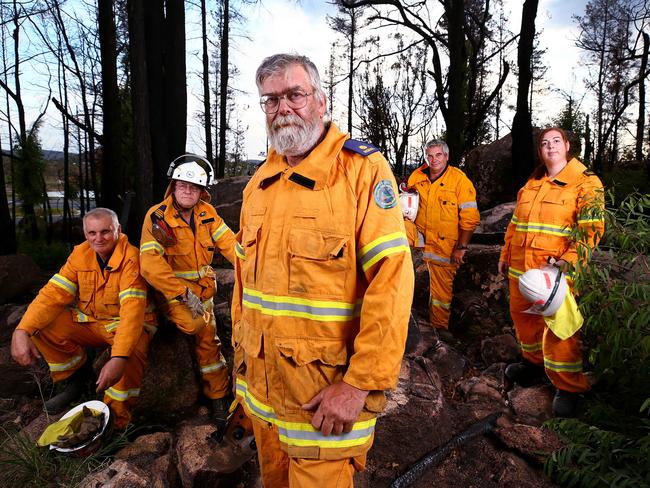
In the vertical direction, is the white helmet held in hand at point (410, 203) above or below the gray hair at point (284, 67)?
below

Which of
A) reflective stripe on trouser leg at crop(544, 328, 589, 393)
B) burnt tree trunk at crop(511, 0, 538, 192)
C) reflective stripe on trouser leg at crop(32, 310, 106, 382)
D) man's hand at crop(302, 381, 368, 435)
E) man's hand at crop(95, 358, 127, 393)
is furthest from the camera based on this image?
burnt tree trunk at crop(511, 0, 538, 192)

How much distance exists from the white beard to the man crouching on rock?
92.5 inches

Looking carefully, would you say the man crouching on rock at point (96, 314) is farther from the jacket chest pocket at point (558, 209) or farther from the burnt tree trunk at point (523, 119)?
the burnt tree trunk at point (523, 119)

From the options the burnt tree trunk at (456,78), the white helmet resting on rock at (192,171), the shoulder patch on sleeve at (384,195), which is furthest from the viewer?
the burnt tree trunk at (456,78)

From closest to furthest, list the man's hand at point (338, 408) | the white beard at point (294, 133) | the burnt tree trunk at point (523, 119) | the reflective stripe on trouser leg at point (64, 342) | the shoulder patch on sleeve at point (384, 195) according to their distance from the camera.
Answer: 1. the man's hand at point (338, 408)
2. the shoulder patch on sleeve at point (384, 195)
3. the white beard at point (294, 133)
4. the reflective stripe on trouser leg at point (64, 342)
5. the burnt tree trunk at point (523, 119)

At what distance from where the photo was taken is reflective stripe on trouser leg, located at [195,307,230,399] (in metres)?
3.99

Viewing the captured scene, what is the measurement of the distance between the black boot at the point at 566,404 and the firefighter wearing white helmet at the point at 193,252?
2885 mm

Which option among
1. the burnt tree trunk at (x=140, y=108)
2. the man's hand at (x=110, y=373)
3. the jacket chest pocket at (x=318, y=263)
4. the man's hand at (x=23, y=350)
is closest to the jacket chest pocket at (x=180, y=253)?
the man's hand at (x=110, y=373)

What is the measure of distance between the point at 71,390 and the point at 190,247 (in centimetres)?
182

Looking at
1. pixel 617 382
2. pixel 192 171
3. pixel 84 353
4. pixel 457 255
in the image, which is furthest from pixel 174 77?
pixel 617 382

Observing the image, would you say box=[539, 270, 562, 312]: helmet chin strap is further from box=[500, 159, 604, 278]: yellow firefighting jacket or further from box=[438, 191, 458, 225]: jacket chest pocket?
box=[438, 191, 458, 225]: jacket chest pocket

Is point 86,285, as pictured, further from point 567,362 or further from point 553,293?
point 567,362

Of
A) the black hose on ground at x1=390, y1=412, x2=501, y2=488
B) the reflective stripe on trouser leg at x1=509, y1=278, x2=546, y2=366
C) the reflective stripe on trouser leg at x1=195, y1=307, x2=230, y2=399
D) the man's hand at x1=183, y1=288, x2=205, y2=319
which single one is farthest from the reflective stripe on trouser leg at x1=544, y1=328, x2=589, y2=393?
the man's hand at x1=183, y1=288, x2=205, y2=319

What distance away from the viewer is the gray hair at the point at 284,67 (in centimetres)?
181
